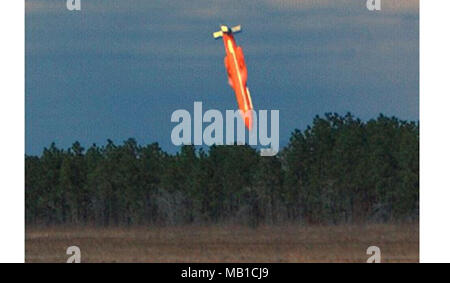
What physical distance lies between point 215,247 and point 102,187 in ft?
33.1

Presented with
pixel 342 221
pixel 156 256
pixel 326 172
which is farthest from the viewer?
pixel 326 172

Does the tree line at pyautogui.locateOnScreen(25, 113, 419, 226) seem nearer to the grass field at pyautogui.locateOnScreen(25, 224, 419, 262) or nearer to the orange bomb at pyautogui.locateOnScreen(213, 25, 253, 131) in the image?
the grass field at pyautogui.locateOnScreen(25, 224, 419, 262)

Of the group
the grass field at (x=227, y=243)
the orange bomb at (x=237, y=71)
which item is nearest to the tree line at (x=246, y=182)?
the grass field at (x=227, y=243)

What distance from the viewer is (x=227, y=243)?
33531 mm

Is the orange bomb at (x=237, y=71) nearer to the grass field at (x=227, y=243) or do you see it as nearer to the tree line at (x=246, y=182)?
the grass field at (x=227, y=243)

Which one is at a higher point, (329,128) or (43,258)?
(329,128)

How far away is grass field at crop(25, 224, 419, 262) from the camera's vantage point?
30.6m

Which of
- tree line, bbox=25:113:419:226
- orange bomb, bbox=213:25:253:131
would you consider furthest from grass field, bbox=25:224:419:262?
orange bomb, bbox=213:25:253:131

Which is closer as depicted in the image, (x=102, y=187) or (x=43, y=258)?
(x=43, y=258)

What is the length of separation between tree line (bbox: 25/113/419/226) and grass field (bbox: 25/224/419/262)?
161 cm

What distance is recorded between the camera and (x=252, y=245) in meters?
33.2

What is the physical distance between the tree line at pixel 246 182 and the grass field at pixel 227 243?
1610 millimetres
